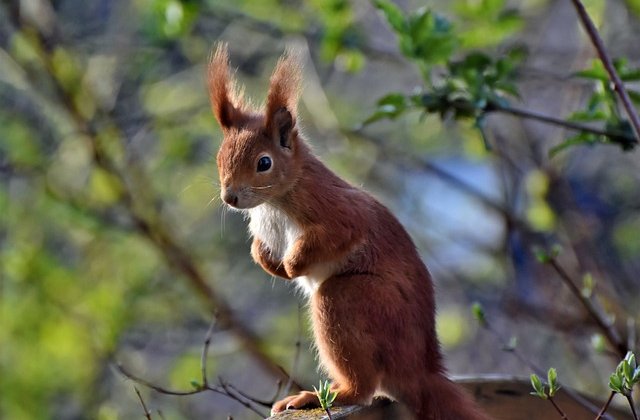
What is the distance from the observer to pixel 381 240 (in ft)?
5.06

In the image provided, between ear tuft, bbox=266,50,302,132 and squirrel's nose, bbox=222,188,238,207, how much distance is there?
127 mm

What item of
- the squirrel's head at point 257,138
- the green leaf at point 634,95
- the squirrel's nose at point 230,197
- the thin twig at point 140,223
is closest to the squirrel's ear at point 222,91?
the squirrel's head at point 257,138

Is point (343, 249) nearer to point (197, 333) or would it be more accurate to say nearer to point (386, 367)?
point (386, 367)

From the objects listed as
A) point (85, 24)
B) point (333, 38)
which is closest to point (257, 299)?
point (85, 24)

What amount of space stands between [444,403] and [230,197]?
45 centimetres

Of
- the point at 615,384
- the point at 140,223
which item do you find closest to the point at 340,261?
the point at 615,384

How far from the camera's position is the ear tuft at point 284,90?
57.3 inches

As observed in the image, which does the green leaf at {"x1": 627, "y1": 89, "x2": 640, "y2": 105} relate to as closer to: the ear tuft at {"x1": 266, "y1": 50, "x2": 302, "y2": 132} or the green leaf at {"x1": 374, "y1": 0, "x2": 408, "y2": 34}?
the green leaf at {"x1": 374, "y1": 0, "x2": 408, "y2": 34}

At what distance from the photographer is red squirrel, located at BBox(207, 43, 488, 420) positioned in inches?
58.0

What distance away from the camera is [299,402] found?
1461mm

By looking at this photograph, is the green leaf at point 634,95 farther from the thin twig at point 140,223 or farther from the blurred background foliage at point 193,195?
the thin twig at point 140,223

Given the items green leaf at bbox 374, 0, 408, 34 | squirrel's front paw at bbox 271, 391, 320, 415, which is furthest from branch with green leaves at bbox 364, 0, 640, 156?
squirrel's front paw at bbox 271, 391, 320, 415

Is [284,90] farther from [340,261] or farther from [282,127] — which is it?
[340,261]

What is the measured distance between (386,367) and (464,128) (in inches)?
69.7
